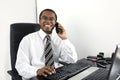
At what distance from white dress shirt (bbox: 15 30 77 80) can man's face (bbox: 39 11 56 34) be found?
6cm

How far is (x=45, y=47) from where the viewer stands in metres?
1.75

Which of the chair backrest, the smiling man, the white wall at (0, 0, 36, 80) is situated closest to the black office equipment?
the smiling man

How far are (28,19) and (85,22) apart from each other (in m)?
0.95

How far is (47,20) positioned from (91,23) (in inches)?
21.0

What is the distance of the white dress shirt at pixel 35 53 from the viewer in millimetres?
1558

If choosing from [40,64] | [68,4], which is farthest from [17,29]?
A: [68,4]

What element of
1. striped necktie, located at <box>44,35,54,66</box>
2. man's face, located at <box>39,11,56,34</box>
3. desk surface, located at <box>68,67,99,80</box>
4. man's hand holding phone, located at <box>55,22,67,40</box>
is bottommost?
desk surface, located at <box>68,67,99,80</box>

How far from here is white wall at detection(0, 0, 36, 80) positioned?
245 centimetres

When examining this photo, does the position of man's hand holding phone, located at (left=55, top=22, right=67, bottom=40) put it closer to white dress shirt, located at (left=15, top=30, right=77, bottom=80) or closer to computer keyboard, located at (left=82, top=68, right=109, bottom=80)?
white dress shirt, located at (left=15, top=30, right=77, bottom=80)

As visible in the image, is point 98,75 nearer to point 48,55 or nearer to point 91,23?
point 48,55

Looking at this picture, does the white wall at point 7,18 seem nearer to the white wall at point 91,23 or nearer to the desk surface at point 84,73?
the white wall at point 91,23

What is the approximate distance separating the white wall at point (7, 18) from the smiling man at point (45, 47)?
81cm

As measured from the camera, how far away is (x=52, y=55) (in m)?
1.74

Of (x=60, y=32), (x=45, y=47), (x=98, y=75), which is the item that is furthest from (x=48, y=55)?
(x=98, y=75)
